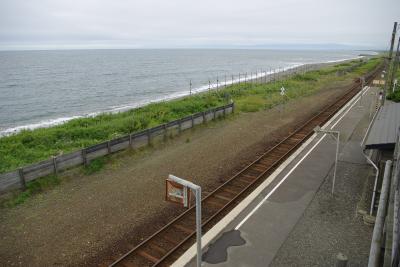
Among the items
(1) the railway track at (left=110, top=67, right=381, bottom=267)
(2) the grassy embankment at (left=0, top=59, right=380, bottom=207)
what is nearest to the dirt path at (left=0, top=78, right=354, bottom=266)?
(1) the railway track at (left=110, top=67, right=381, bottom=267)

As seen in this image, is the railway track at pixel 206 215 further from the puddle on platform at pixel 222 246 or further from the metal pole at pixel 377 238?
the metal pole at pixel 377 238

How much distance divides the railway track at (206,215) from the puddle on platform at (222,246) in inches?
33.6

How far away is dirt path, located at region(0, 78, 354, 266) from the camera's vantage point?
32.6ft

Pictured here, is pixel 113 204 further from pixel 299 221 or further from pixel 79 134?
pixel 79 134

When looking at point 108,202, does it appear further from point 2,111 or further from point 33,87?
point 33,87

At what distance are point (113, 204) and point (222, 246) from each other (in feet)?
17.3

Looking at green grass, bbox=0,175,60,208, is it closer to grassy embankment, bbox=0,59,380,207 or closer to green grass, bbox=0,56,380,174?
grassy embankment, bbox=0,59,380,207

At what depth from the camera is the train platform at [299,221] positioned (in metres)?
9.16

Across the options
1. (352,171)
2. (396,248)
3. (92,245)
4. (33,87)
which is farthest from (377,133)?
(33,87)

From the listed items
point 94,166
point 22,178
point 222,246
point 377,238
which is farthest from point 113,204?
point 377,238

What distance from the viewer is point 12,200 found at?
12.8 m

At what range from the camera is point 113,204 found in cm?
1255

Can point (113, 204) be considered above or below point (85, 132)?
below

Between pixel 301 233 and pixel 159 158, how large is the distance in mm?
9553
